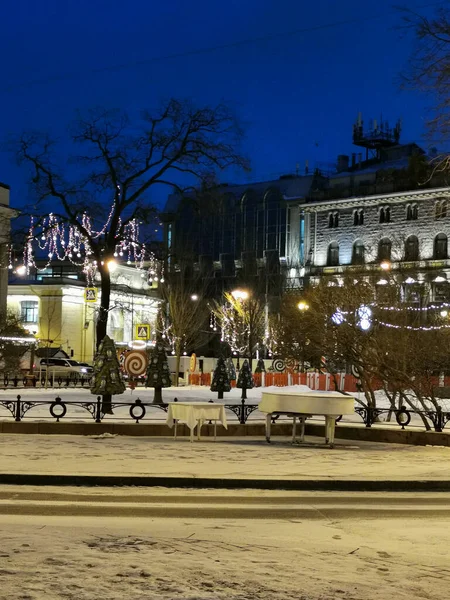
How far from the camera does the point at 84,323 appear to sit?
8506cm

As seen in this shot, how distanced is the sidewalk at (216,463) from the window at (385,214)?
226 feet

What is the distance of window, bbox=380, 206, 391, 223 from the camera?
9014cm

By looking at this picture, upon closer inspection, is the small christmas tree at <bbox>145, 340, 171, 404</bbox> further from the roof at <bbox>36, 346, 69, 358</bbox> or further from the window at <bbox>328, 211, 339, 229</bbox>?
the window at <bbox>328, 211, 339, 229</bbox>

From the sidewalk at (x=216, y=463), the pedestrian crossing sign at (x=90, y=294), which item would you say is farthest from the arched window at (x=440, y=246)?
the sidewalk at (x=216, y=463)

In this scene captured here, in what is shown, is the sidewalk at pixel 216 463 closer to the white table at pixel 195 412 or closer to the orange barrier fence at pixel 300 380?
the white table at pixel 195 412

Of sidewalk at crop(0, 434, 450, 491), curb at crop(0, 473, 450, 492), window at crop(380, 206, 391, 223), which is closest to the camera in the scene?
curb at crop(0, 473, 450, 492)

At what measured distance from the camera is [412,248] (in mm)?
87500

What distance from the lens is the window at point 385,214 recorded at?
296 ft

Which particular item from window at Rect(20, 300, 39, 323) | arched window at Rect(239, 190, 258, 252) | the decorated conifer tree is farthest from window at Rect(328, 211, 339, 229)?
the decorated conifer tree

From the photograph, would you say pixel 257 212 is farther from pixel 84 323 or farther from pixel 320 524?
pixel 320 524

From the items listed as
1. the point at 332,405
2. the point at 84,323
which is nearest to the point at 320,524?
the point at 332,405

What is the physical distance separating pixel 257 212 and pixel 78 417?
71206mm

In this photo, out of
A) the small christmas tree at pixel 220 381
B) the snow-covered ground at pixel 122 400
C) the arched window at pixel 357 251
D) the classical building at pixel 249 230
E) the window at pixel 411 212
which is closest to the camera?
the snow-covered ground at pixel 122 400

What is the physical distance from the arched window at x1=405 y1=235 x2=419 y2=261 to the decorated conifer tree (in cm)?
5935
